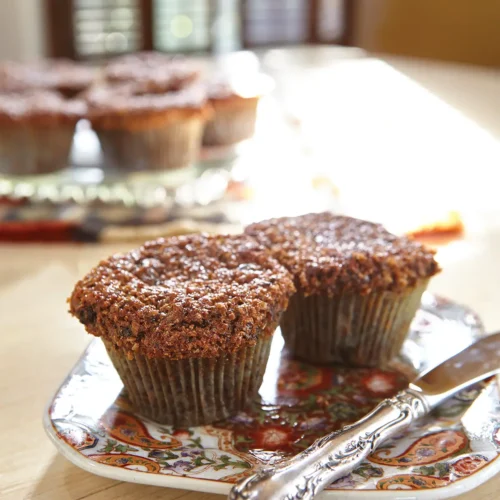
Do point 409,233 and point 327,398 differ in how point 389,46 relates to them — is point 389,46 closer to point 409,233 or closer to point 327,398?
point 409,233

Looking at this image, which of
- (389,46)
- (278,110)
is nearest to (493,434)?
(278,110)

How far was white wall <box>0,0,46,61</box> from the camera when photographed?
4020mm

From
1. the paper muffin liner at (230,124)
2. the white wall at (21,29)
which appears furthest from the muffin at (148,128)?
the white wall at (21,29)

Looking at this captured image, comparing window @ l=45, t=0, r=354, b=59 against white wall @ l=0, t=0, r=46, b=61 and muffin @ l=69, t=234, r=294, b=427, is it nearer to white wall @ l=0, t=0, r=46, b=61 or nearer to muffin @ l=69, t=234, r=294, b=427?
white wall @ l=0, t=0, r=46, b=61

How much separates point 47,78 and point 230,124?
2.16 ft

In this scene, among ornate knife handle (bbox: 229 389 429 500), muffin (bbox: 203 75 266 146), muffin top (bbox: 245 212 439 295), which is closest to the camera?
ornate knife handle (bbox: 229 389 429 500)

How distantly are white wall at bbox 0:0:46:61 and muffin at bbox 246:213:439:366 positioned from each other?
3429 millimetres

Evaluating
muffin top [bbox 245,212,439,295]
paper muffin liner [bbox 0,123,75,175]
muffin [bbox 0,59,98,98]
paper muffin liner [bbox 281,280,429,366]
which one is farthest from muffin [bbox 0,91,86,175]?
paper muffin liner [bbox 281,280,429,366]

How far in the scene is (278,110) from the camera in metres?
2.65

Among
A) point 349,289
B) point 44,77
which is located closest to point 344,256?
point 349,289

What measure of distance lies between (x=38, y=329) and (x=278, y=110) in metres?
1.63

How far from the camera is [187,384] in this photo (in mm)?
911

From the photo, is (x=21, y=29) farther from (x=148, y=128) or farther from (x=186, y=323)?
(x=186, y=323)

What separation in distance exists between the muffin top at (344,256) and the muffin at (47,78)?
1473 mm
